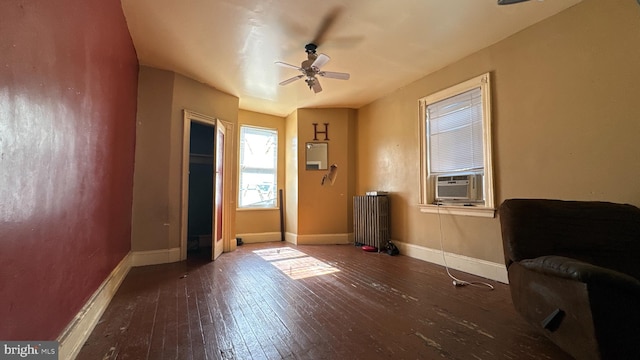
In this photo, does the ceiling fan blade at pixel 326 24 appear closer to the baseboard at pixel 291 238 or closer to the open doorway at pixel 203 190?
the open doorway at pixel 203 190

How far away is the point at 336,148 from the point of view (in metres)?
5.28

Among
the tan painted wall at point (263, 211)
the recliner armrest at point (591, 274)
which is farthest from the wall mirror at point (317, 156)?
the recliner armrest at point (591, 274)

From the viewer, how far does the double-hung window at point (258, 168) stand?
5.39m

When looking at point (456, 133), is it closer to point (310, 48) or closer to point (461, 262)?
point (461, 262)

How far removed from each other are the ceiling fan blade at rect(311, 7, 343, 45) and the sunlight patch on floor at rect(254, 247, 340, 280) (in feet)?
8.91

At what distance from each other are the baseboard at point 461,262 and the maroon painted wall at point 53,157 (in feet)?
11.4

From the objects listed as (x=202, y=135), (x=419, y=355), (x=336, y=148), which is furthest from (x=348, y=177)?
(x=419, y=355)

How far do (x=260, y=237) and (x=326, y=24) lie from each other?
4.09m

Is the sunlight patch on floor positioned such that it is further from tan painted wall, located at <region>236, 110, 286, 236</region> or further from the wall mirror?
the wall mirror

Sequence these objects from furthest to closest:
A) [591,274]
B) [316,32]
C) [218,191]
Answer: [218,191], [316,32], [591,274]

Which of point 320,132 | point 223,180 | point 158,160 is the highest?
point 320,132

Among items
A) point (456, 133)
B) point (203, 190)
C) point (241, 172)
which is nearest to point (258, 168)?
point (241, 172)

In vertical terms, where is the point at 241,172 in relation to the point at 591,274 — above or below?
above

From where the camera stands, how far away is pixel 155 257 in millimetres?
3537
